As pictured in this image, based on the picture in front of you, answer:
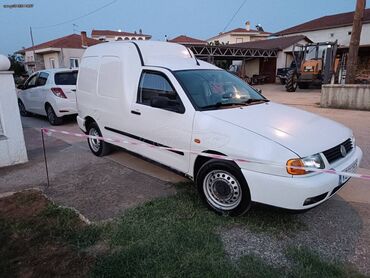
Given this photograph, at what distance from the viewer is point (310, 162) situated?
314 cm

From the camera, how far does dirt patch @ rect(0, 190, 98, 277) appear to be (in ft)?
9.31

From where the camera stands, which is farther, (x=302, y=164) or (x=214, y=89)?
(x=214, y=89)

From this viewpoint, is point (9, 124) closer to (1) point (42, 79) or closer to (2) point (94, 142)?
(2) point (94, 142)

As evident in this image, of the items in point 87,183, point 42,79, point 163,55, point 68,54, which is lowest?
point 87,183

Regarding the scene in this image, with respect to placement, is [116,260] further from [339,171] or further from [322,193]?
[339,171]

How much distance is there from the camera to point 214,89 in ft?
14.4

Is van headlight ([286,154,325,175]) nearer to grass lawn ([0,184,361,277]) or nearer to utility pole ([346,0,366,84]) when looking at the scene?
grass lawn ([0,184,361,277])

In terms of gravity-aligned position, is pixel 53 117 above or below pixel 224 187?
below

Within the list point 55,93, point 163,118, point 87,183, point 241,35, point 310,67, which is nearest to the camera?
point 163,118

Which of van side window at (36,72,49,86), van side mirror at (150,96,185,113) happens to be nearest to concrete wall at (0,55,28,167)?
van side mirror at (150,96,185,113)

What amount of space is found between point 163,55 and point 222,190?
Answer: 252 centimetres

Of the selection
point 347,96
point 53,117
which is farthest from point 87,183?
point 347,96

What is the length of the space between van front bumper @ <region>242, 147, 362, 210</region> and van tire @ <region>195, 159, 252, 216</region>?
0.43 feet

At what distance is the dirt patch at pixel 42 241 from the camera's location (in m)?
2.84
